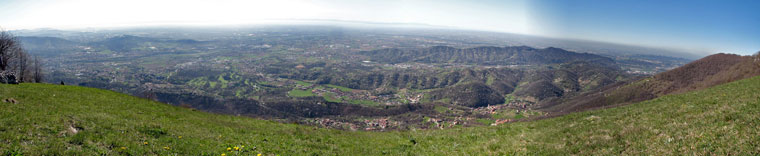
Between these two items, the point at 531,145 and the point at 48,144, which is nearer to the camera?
the point at 48,144

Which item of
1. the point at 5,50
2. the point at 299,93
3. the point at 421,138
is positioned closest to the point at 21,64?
the point at 5,50

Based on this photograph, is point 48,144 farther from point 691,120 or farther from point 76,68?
point 76,68

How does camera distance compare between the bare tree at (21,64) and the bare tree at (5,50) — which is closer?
the bare tree at (5,50)

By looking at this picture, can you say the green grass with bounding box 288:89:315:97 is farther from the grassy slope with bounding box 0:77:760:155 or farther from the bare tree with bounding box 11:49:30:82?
the grassy slope with bounding box 0:77:760:155

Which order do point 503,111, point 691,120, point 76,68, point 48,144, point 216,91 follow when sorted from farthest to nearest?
1. point 76,68
2. point 216,91
3. point 503,111
4. point 691,120
5. point 48,144

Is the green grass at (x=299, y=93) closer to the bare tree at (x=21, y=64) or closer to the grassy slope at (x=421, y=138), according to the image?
the bare tree at (x=21, y=64)

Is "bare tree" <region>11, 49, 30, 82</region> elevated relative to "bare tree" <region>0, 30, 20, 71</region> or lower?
lower

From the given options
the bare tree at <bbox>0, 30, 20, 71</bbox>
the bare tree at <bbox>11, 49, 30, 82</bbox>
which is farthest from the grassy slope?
the bare tree at <bbox>11, 49, 30, 82</bbox>

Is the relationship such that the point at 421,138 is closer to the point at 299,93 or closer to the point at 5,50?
the point at 5,50

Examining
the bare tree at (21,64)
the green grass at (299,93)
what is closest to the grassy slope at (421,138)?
the bare tree at (21,64)

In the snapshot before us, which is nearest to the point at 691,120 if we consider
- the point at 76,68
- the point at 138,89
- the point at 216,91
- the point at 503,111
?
the point at 503,111

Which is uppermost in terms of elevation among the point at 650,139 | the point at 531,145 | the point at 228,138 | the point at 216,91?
the point at 650,139
